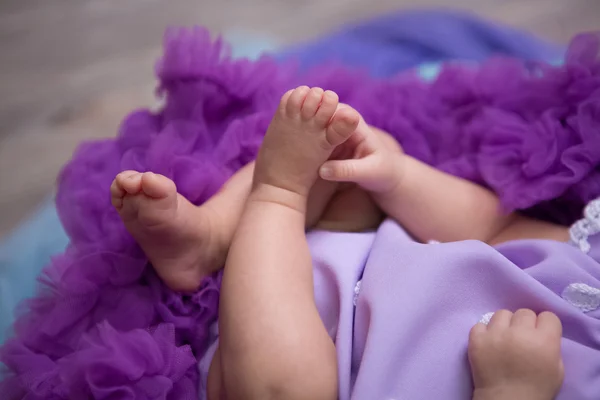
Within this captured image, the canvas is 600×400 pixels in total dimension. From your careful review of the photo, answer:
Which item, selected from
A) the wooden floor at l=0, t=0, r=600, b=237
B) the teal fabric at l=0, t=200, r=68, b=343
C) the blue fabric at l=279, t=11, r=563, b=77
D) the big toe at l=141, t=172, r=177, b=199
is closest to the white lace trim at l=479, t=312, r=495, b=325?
the big toe at l=141, t=172, r=177, b=199

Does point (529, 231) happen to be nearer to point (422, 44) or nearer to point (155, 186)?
point (155, 186)

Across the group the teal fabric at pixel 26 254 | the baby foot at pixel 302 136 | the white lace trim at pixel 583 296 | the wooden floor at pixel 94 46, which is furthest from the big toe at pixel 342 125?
the wooden floor at pixel 94 46

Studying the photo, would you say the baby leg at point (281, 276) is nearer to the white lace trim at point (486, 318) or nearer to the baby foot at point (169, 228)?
the baby foot at point (169, 228)

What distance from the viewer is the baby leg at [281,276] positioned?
21.5 inches

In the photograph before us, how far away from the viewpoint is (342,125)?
59cm

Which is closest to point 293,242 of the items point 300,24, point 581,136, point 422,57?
point 581,136

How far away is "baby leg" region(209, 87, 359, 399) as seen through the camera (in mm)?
547

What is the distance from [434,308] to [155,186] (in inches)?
11.9

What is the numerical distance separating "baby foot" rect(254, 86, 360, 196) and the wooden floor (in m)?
0.78

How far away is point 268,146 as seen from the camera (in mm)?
628

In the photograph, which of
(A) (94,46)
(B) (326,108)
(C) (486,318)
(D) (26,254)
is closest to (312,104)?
(B) (326,108)

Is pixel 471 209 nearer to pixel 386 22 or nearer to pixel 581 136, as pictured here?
pixel 581 136

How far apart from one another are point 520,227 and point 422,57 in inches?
26.0

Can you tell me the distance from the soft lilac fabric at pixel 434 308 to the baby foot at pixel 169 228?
0.36 feet
